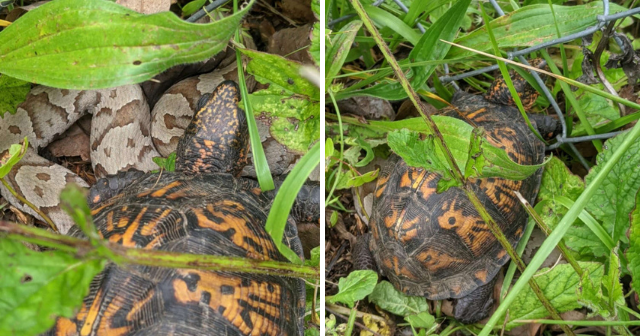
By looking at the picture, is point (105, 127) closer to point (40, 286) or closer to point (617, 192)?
point (40, 286)

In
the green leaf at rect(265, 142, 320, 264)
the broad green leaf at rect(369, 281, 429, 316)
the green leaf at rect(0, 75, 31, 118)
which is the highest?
the green leaf at rect(0, 75, 31, 118)

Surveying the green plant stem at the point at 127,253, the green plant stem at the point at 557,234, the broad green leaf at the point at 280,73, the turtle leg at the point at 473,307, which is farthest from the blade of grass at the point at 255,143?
the turtle leg at the point at 473,307

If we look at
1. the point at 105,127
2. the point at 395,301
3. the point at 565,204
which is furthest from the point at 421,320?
the point at 105,127

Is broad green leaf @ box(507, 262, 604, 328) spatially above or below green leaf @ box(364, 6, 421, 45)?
below

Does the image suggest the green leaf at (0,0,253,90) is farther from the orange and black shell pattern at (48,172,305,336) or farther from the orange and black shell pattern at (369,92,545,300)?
the orange and black shell pattern at (369,92,545,300)

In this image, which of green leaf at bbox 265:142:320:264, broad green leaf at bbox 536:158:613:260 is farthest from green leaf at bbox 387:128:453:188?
broad green leaf at bbox 536:158:613:260

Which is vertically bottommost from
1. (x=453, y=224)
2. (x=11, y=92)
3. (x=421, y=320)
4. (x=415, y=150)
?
(x=421, y=320)
